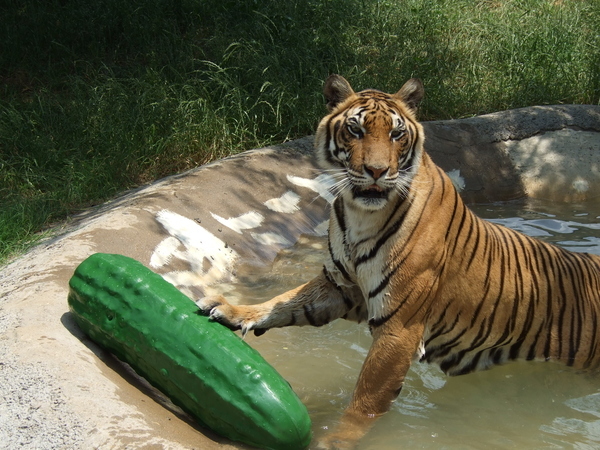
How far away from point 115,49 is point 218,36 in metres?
1.27

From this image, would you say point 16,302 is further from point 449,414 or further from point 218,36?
point 218,36

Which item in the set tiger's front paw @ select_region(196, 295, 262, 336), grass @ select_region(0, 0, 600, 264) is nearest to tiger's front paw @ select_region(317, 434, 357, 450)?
tiger's front paw @ select_region(196, 295, 262, 336)

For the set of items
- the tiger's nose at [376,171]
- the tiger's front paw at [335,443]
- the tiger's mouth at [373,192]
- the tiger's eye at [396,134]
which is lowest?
the tiger's front paw at [335,443]

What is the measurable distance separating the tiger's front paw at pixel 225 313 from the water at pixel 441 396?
A: 50cm

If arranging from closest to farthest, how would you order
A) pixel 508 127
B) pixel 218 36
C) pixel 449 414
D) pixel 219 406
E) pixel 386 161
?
1. pixel 219 406
2. pixel 386 161
3. pixel 449 414
4. pixel 508 127
5. pixel 218 36

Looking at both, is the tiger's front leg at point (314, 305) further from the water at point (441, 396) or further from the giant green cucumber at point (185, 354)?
the giant green cucumber at point (185, 354)

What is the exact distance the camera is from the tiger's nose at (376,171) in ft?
10.4

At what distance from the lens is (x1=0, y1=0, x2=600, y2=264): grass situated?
644 cm

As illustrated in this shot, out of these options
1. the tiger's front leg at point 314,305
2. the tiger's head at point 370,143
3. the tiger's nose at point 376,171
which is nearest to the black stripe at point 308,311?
the tiger's front leg at point 314,305

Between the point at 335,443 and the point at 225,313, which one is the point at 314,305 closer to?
the point at 225,313

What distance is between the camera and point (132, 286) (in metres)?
2.98

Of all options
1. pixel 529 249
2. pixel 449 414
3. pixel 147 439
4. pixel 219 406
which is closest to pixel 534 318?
pixel 529 249

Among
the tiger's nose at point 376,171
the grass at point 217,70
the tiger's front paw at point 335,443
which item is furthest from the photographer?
the grass at point 217,70

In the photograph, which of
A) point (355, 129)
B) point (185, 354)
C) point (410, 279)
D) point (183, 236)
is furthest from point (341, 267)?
point (183, 236)
